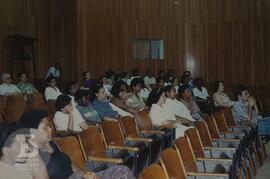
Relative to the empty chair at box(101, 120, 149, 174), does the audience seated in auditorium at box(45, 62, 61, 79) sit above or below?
above

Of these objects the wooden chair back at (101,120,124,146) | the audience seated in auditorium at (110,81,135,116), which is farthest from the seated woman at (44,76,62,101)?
the wooden chair back at (101,120,124,146)

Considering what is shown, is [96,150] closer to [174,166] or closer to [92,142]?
[92,142]

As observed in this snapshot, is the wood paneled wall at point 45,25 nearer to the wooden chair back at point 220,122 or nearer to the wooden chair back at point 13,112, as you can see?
the wooden chair back at point 13,112

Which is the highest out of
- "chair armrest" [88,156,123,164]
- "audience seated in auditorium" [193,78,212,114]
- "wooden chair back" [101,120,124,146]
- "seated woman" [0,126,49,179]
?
"seated woman" [0,126,49,179]

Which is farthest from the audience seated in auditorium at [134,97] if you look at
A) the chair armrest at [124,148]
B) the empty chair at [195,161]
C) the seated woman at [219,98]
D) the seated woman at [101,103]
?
the empty chair at [195,161]

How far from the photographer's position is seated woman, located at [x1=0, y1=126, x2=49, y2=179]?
8.16 ft

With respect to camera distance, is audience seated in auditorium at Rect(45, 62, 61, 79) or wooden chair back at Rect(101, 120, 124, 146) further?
audience seated in auditorium at Rect(45, 62, 61, 79)

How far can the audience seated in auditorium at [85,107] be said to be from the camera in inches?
207

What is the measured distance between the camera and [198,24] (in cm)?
1304

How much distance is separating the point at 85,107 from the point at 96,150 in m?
1.60

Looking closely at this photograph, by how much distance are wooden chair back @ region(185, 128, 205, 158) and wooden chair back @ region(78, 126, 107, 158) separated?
0.82 meters

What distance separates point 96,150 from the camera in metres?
3.84

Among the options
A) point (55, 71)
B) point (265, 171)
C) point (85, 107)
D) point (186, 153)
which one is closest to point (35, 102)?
point (85, 107)

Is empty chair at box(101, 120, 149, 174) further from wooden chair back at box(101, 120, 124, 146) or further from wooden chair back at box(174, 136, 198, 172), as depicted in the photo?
wooden chair back at box(174, 136, 198, 172)
